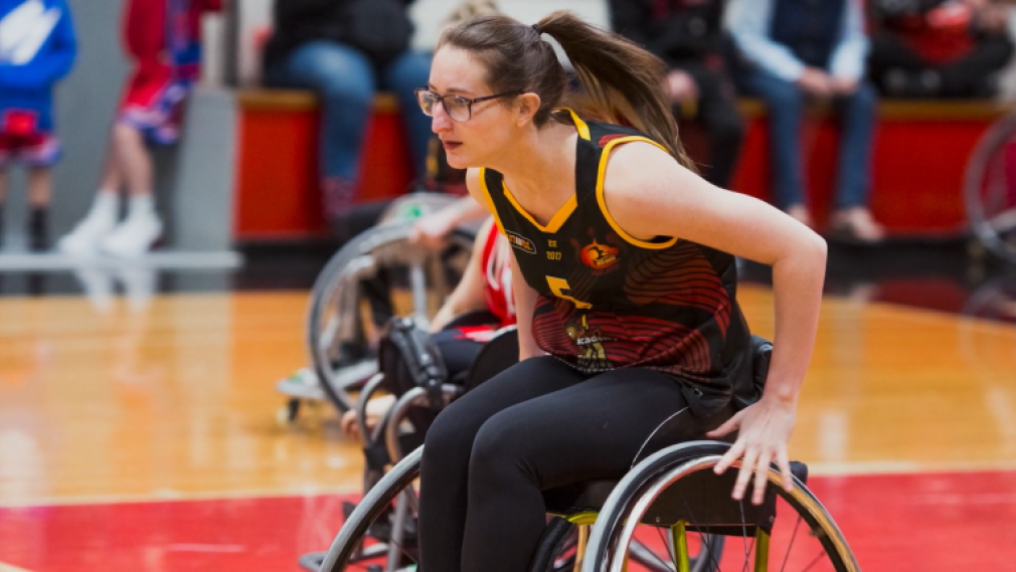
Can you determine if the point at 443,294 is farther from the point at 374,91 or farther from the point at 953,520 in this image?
the point at 374,91

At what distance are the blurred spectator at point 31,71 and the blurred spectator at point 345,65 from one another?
107 cm

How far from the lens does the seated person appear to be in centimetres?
266

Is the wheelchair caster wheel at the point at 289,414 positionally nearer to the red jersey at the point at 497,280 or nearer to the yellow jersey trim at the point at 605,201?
the red jersey at the point at 497,280

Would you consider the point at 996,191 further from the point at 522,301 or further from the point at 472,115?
the point at 472,115

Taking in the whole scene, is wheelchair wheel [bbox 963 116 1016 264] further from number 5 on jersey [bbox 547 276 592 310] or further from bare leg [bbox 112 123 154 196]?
number 5 on jersey [bbox 547 276 592 310]

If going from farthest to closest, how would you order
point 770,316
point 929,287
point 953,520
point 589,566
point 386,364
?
point 929,287
point 770,316
point 953,520
point 386,364
point 589,566

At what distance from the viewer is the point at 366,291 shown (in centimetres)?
388

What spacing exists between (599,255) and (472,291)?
2.90 feet

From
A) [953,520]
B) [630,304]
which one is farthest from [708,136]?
[630,304]

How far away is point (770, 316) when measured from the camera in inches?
226

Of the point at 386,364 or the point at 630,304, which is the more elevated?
the point at 630,304

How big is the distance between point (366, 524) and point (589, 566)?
38 centimetres

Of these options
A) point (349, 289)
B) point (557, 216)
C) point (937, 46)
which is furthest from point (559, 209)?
point (937, 46)

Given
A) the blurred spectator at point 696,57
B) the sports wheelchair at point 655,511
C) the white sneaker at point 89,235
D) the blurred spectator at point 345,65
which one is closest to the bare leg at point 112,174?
the white sneaker at point 89,235
